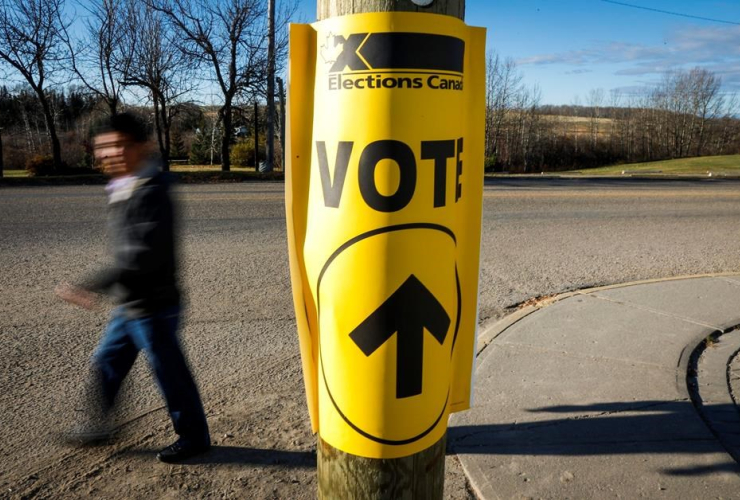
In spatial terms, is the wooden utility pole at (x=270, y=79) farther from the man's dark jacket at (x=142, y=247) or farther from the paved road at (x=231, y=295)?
the man's dark jacket at (x=142, y=247)

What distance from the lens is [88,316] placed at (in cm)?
532

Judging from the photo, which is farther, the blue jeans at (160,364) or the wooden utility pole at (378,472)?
the blue jeans at (160,364)

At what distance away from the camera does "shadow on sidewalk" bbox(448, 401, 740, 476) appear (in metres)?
3.17

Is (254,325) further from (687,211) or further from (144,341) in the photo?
(687,211)

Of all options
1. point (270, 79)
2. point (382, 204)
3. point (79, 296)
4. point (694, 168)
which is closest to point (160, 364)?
point (79, 296)

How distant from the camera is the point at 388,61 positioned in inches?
65.3

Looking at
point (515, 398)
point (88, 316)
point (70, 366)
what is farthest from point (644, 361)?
point (88, 316)

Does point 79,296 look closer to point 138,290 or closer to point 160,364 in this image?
point 138,290

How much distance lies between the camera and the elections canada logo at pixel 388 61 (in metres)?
1.66

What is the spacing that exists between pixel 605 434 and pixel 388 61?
2659 millimetres

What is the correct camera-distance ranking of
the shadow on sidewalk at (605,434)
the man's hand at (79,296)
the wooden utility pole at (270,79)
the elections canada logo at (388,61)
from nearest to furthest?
the elections canada logo at (388,61)
the man's hand at (79,296)
the shadow on sidewalk at (605,434)
the wooden utility pole at (270,79)

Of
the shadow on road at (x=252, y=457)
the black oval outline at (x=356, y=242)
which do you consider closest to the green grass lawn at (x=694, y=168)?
the shadow on road at (x=252, y=457)

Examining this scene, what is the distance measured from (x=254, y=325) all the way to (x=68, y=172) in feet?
63.9

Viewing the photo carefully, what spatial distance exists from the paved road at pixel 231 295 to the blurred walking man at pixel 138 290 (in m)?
0.27
